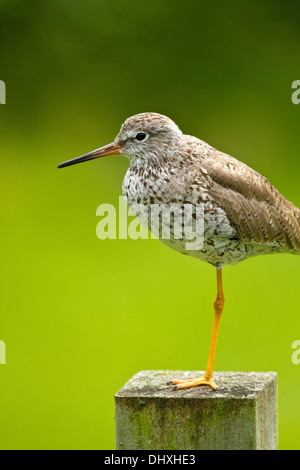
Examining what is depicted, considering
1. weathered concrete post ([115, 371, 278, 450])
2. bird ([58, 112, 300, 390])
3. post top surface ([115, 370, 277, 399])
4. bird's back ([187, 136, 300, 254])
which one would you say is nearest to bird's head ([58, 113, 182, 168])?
bird ([58, 112, 300, 390])

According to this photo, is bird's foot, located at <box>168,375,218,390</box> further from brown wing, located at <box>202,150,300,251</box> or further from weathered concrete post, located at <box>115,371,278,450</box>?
brown wing, located at <box>202,150,300,251</box>

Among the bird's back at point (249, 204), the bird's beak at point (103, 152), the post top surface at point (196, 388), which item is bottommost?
the post top surface at point (196, 388)

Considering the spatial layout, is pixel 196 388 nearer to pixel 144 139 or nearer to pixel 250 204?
pixel 250 204

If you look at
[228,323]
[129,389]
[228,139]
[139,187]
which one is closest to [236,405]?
[129,389]

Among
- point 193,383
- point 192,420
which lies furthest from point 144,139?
point 192,420

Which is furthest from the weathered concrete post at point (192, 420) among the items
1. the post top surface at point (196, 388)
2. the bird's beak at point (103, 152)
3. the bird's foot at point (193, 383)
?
the bird's beak at point (103, 152)

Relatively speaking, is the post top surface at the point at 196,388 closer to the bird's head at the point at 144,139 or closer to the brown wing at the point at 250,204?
the brown wing at the point at 250,204

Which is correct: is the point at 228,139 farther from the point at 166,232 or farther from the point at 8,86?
the point at 166,232
